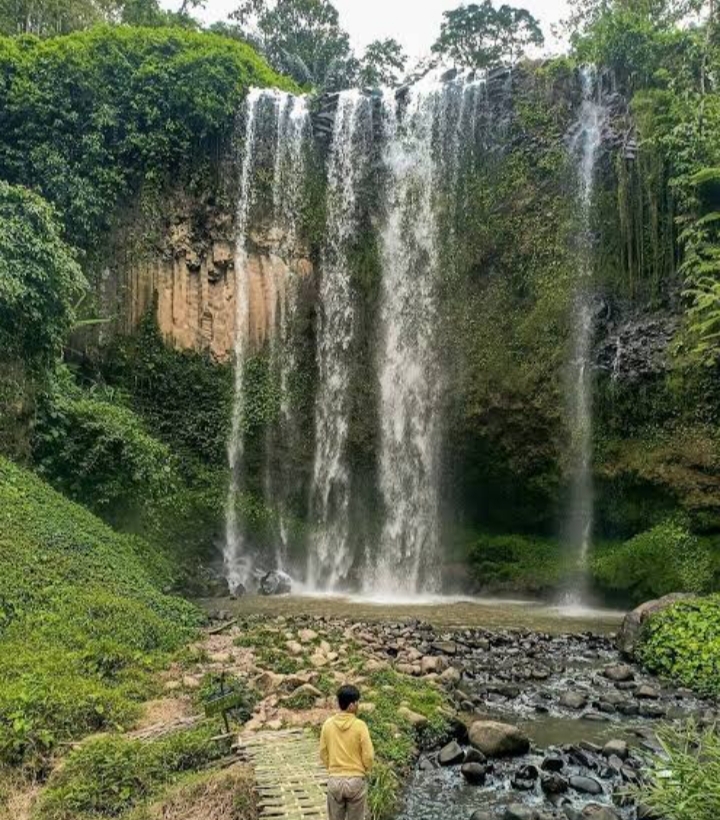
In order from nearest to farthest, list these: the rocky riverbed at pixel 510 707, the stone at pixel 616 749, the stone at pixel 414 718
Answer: the rocky riverbed at pixel 510 707
the stone at pixel 616 749
the stone at pixel 414 718

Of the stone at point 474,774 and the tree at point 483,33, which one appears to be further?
the tree at point 483,33

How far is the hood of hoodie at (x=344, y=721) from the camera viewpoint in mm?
4223

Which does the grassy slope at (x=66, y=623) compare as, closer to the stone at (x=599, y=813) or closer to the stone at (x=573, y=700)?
the stone at (x=599, y=813)

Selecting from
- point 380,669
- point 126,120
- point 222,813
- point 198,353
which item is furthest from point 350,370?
point 222,813

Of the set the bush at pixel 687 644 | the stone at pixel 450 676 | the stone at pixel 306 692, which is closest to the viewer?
the stone at pixel 306 692

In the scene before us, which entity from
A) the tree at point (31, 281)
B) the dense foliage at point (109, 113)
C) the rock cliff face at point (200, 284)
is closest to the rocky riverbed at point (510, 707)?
the tree at point (31, 281)

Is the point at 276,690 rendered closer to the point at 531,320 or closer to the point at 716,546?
the point at 716,546

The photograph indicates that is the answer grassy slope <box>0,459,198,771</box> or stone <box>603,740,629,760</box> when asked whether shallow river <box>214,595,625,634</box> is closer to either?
grassy slope <box>0,459,198,771</box>

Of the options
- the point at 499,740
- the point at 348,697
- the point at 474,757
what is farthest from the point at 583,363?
the point at 348,697

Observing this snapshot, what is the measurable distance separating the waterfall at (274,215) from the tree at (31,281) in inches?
221

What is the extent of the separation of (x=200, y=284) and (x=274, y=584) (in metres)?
8.31

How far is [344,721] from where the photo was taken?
14.0ft

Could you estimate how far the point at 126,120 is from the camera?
756 inches

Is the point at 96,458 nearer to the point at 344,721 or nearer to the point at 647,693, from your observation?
the point at 647,693
